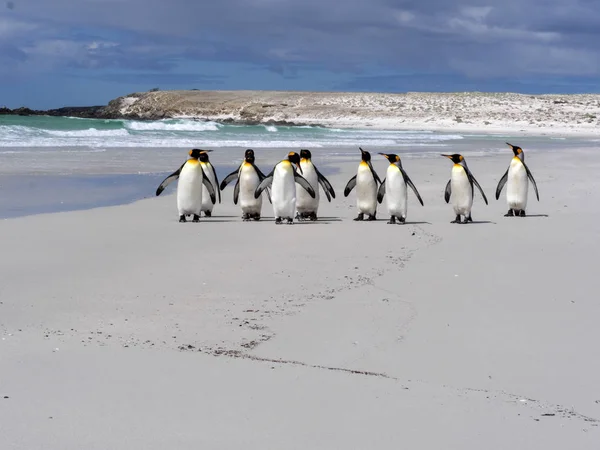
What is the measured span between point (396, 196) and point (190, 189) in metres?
2.16

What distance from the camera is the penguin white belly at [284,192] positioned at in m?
9.67

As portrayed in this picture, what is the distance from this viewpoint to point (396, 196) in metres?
9.61

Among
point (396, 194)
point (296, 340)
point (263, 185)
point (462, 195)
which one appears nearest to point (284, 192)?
point (263, 185)

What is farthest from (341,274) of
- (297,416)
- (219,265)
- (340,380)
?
(297,416)

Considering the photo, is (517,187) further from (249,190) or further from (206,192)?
(206,192)

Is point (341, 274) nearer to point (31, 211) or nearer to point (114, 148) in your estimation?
point (31, 211)

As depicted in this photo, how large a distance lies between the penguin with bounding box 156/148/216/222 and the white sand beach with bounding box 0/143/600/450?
1.38m

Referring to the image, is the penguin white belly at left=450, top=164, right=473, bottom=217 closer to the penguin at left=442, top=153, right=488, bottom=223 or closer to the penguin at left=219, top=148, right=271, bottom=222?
the penguin at left=442, top=153, right=488, bottom=223

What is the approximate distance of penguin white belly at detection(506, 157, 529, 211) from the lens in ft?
33.9

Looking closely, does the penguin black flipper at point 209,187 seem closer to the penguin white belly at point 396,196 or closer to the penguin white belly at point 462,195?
the penguin white belly at point 396,196

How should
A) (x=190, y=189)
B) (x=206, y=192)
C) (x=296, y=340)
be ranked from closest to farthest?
(x=296, y=340)
(x=190, y=189)
(x=206, y=192)

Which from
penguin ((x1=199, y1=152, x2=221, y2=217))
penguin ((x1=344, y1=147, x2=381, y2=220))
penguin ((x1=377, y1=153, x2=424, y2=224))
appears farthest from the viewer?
penguin ((x1=199, y1=152, x2=221, y2=217))

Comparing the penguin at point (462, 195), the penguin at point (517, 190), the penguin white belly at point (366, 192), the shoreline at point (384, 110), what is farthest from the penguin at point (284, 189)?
the shoreline at point (384, 110)

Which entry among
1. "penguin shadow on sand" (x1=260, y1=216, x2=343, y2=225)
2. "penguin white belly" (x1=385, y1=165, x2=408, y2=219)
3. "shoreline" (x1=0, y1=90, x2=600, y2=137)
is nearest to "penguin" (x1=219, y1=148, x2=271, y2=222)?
"penguin shadow on sand" (x1=260, y1=216, x2=343, y2=225)
